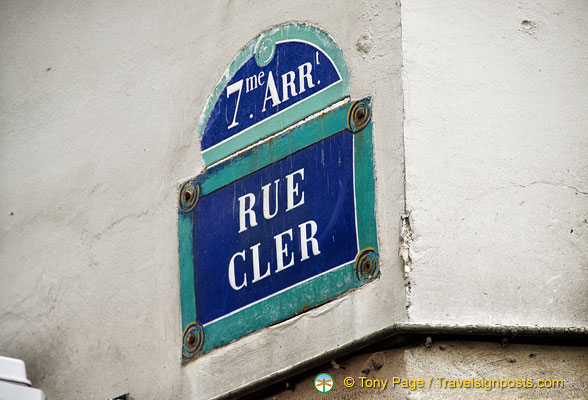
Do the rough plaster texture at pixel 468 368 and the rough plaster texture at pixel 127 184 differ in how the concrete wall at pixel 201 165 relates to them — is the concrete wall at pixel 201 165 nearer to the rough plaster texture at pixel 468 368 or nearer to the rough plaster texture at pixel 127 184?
the rough plaster texture at pixel 127 184

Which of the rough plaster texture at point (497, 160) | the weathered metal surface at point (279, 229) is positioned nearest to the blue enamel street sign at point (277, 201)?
the weathered metal surface at point (279, 229)

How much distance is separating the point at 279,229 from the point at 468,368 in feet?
3.40

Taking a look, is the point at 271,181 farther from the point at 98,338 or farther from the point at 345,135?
the point at 98,338

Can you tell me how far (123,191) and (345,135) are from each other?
1342 mm

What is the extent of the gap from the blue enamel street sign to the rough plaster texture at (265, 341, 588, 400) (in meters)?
0.34

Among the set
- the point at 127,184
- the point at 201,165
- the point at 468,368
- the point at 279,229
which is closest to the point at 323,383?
the point at 468,368

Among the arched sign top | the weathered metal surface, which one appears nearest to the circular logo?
the weathered metal surface

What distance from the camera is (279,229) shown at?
5.27 meters

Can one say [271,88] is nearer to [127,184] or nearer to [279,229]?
[279,229]

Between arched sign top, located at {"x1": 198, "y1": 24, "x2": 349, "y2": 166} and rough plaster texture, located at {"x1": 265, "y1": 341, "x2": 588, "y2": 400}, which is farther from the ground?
arched sign top, located at {"x1": 198, "y1": 24, "x2": 349, "y2": 166}

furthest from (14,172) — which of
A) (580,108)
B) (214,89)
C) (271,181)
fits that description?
(580,108)

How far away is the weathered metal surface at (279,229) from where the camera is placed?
16.5ft

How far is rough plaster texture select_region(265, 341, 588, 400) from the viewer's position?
4656mm

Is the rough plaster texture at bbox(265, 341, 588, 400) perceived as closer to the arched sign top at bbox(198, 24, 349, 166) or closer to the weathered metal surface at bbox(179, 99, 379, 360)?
the weathered metal surface at bbox(179, 99, 379, 360)
